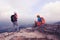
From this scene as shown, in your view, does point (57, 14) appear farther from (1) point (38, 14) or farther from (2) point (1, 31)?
(2) point (1, 31)

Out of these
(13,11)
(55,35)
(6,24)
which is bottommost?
(55,35)

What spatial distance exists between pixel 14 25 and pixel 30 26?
2.30 ft

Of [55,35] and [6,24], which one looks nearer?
[55,35]

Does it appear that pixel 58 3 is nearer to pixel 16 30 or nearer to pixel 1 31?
pixel 16 30

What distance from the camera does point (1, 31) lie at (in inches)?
288

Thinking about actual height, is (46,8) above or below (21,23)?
above

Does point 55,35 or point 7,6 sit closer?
point 55,35

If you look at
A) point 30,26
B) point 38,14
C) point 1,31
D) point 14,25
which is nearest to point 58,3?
point 38,14

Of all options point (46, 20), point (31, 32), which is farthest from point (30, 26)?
point (46, 20)

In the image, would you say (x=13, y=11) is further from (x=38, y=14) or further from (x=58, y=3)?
(x=58, y=3)

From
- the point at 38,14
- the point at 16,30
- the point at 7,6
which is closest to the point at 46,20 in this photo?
the point at 38,14

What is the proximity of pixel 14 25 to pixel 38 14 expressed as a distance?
3.73 ft

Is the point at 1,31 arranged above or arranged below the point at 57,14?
below

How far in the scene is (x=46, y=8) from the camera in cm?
727
